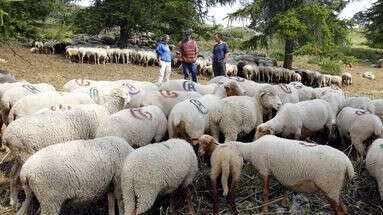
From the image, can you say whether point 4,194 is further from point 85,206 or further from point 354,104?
point 354,104

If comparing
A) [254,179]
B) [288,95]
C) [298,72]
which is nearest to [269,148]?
[254,179]

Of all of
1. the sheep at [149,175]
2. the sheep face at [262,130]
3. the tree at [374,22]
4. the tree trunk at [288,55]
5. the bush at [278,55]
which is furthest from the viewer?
the tree at [374,22]

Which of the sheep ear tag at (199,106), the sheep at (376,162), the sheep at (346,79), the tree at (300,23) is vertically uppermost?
the tree at (300,23)

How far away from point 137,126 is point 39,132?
1.30 m

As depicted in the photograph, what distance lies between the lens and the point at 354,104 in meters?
7.88

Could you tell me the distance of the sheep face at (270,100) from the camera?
6.75 metres

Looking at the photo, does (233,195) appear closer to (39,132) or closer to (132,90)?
(39,132)

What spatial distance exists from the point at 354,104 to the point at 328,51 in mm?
13428

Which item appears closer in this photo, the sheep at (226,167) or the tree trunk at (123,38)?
the sheep at (226,167)

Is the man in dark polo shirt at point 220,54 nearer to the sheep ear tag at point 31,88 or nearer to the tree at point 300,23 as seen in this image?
the sheep ear tag at point 31,88

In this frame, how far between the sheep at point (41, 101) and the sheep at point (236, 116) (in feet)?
7.62

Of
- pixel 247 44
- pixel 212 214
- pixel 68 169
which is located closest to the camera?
pixel 68 169

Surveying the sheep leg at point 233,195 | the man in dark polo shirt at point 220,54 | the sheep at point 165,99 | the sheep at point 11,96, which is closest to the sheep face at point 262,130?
the sheep leg at point 233,195

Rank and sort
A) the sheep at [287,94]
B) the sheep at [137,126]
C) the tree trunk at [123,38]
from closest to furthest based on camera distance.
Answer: the sheep at [137,126] → the sheep at [287,94] → the tree trunk at [123,38]
